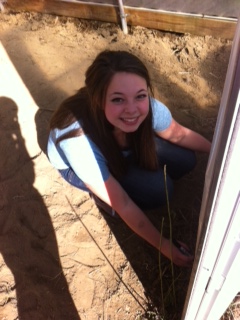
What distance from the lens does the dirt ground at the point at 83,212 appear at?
176 cm

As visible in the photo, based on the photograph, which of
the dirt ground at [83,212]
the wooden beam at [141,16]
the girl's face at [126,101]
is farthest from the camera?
the wooden beam at [141,16]

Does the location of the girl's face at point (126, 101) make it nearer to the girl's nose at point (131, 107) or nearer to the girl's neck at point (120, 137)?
the girl's nose at point (131, 107)

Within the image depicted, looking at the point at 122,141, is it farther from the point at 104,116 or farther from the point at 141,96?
the point at 141,96

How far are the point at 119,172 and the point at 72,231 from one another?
1.64 ft

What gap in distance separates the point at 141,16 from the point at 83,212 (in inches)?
61.5

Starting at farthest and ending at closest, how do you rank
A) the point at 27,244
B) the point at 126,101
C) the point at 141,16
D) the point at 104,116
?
the point at 141,16 → the point at 27,244 → the point at 104,116 → the point at 126,101

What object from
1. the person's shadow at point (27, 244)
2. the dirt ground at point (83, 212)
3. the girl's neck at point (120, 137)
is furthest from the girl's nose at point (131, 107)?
the person's shadow at point (27, 244)

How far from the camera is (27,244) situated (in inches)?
77.6

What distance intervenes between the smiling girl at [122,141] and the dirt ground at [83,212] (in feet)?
0.59

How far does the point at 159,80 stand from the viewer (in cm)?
251

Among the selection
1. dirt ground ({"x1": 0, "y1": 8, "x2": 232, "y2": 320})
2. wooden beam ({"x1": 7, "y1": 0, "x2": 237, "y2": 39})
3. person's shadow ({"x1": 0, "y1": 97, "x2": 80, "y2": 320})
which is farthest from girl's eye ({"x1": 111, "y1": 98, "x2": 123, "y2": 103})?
wooden beam ({"x1": 7, "y1": 0, "x2": 237, "y2": 39})

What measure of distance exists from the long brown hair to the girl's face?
0.02m

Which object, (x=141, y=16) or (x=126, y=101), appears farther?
(x=141, y=16)

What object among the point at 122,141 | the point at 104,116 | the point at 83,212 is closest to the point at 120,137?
the point at 122,141
